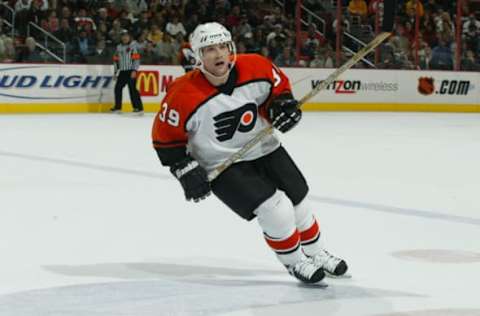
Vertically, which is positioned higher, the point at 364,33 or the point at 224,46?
the point at 224,46

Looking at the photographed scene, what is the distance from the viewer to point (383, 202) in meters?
5.88

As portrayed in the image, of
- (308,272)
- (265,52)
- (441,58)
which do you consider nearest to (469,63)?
(441,58)

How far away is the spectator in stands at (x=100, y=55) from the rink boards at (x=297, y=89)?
0.08 metres

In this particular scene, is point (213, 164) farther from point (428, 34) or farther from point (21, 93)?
point (428, 34)

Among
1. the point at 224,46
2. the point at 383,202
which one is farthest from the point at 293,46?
the point at 224,46

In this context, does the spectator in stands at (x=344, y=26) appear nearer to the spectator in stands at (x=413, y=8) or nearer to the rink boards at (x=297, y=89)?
the rink boards at (x=297, y=89)

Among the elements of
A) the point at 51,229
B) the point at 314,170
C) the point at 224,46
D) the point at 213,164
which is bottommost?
the point at 314,170

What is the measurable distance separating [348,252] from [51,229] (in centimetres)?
155

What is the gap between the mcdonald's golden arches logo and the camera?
15.2 meters

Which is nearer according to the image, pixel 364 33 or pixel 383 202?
pixel 383 202

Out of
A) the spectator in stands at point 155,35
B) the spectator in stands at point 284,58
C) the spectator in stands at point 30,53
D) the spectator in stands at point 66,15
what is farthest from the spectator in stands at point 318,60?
the spectator in stands at point 30,53

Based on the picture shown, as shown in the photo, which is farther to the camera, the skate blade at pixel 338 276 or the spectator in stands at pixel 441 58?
the spectator in stands at pixel 441 58

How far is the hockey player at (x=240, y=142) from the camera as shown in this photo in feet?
11.7

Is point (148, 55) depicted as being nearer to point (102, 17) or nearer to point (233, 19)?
point (102, 17)
